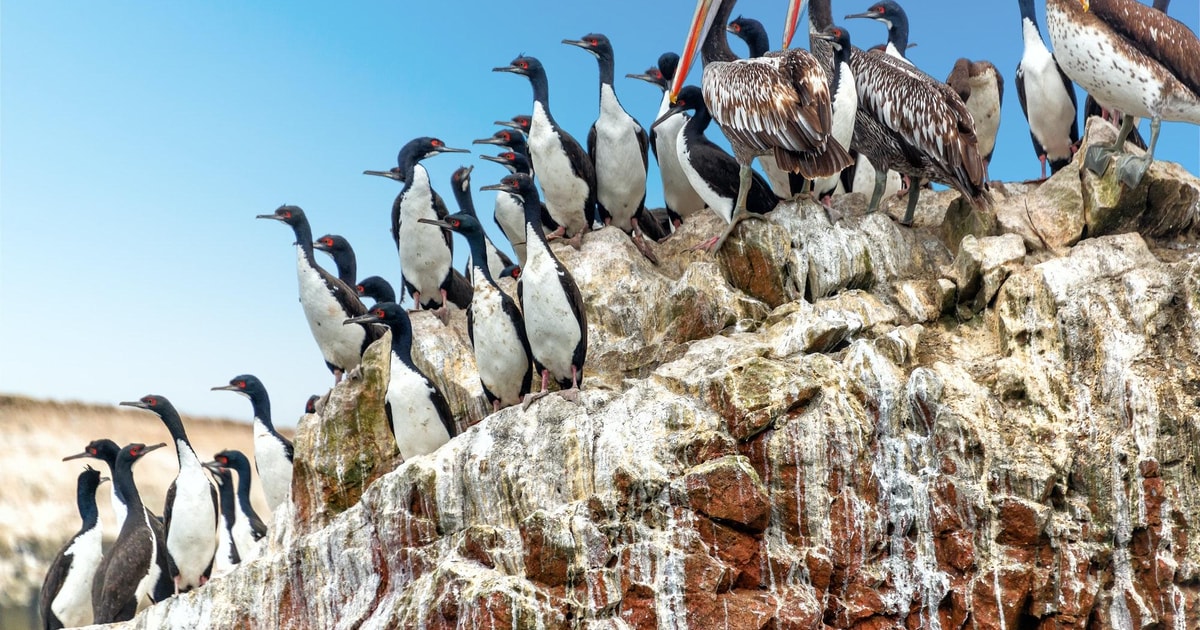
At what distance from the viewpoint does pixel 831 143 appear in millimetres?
12531

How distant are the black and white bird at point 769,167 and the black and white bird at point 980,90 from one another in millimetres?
2355

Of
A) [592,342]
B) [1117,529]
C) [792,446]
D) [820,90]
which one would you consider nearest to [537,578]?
[792,446]

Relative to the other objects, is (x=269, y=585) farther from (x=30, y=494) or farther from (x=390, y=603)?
(x=30, y=494)

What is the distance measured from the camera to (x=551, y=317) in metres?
11.4

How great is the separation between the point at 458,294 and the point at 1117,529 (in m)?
7.90

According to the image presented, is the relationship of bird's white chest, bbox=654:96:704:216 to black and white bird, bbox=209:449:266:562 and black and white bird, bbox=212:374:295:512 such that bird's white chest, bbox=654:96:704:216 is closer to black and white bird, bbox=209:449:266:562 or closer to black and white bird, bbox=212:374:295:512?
black and white bird, bbox=212:374:295:512

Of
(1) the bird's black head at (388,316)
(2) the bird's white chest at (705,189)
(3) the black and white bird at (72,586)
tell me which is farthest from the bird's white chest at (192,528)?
(2) the bird's white chest at (705,189)

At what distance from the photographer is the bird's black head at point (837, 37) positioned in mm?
13656

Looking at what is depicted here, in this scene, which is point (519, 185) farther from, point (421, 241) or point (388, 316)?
point (421, 241)

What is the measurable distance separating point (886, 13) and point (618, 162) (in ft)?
15.2

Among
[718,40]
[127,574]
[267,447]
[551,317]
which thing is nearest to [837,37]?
[718,40]

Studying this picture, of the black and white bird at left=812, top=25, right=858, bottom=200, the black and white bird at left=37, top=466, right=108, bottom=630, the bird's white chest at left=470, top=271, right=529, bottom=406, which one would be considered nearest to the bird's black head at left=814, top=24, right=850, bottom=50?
the black and white bird at left=812, top=25, right=858, bottom=200

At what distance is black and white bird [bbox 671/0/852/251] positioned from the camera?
41.0 feet

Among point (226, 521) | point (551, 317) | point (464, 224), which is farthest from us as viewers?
point (226, 521)
